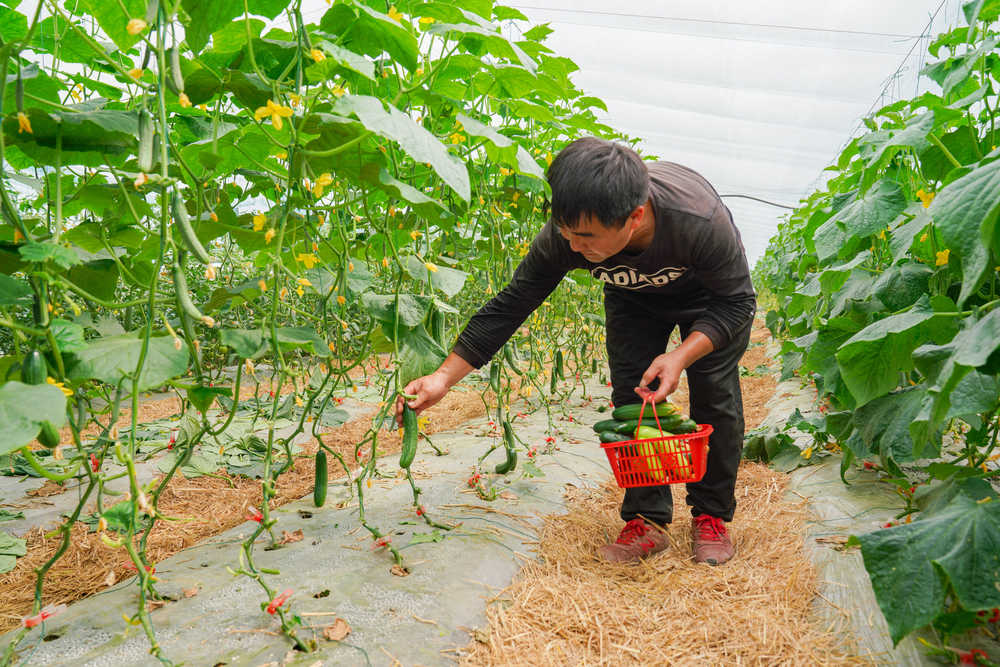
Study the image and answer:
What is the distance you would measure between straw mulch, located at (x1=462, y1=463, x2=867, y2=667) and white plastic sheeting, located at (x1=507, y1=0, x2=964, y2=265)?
538 centimetres

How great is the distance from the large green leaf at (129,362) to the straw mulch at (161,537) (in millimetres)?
377

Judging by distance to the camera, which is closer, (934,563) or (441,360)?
(934,563)

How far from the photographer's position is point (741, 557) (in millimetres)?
2084

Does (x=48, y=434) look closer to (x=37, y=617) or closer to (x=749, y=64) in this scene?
(x=37, y=617)

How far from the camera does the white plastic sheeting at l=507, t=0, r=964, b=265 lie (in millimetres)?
7188

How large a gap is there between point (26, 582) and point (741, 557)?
209 cm

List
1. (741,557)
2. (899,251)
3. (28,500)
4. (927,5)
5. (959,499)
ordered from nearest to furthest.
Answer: (959,499) < (899,251) < (741,557) < (28,500) < (927,5)

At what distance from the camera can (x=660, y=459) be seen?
1.72 m

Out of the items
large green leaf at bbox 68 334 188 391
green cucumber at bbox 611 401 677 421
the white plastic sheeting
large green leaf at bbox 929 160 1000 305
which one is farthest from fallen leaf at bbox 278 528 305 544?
the white plastic sheeting

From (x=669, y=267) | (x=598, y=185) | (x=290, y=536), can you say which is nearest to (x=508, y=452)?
(x=290, y=536)

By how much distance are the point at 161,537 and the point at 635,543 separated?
152cm

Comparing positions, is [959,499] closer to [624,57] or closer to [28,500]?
[28,500]

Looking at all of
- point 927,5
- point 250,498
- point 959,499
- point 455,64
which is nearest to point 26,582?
point 250,498

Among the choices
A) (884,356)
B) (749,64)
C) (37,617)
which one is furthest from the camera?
(749,64)
